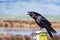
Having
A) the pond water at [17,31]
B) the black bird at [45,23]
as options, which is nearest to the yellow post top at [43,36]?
the black bird at [45,23]

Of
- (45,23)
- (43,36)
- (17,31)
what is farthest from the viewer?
(17,31)

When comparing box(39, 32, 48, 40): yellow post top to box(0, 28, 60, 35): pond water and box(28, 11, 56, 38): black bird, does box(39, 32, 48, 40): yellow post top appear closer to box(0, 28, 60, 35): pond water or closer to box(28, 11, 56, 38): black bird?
box(28, 11, 56, 38): black bird

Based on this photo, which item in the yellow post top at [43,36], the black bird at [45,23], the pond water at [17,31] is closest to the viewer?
the yellow post top at [43,36]

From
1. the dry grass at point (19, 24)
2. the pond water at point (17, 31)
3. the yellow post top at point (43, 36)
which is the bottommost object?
the pond water at point (17, 31)

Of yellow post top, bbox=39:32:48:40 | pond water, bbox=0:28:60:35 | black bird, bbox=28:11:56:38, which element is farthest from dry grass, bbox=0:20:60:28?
yellow post top, bbox=39:32:48:40

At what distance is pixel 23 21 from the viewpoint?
5781mm

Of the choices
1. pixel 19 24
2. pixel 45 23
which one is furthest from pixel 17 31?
pixel 45 23

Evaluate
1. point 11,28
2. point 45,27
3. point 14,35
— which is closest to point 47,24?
point 45,27

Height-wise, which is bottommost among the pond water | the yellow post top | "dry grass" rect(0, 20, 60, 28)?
the pond water

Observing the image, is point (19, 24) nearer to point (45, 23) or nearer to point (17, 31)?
point (17, 31)

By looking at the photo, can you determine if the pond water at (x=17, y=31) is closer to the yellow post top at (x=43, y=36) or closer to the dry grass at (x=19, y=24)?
the dry grass at (x=19, y=24)

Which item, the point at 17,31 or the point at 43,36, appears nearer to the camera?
the point at 43,36

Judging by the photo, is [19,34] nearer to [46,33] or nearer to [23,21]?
[23,21]

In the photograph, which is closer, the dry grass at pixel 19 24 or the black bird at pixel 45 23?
the black bird at pixel 45 23
